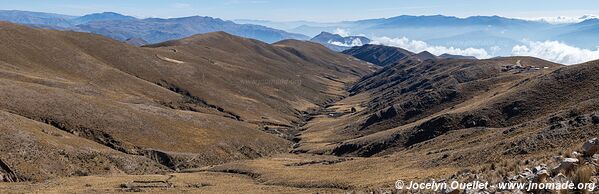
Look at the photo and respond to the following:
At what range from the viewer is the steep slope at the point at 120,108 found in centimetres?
6894

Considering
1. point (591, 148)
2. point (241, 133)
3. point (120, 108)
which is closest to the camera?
point (591, 148)

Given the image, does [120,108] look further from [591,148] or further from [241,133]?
[591,148]

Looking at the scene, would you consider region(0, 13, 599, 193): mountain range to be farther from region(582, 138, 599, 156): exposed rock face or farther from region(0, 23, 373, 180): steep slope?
region(0, 23, 373, 180): steep slope

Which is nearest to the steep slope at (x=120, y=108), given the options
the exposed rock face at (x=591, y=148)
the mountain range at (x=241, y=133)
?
the mountain range at (x=241, y=133)

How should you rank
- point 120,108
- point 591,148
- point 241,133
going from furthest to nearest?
point 241,133, point 120,108, point 591,148

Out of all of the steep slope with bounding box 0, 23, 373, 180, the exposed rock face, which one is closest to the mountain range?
the exposed rock face

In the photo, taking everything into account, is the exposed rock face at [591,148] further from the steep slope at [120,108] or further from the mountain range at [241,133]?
the steep slope at [120,108]

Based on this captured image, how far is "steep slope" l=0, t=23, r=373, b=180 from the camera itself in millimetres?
68938

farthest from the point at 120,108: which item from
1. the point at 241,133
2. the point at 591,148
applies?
the point at 591,148

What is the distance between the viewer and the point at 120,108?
93.2m

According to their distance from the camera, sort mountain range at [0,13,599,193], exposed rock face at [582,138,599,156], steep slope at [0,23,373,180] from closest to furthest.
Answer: exposed rock face at [582,138,599,156] → mountain range at [0,13,599,193] → steep slope at [0,23,373,180]

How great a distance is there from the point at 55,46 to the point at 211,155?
9628cm

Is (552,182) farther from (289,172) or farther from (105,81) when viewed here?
(105,81)

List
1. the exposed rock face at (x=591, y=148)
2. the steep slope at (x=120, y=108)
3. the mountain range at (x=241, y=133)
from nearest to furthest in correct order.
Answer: the exposed rock face at (x=591, y=148)
the mountain range at (x=241, y=133)
the steep slope at (x=120, y=108)
